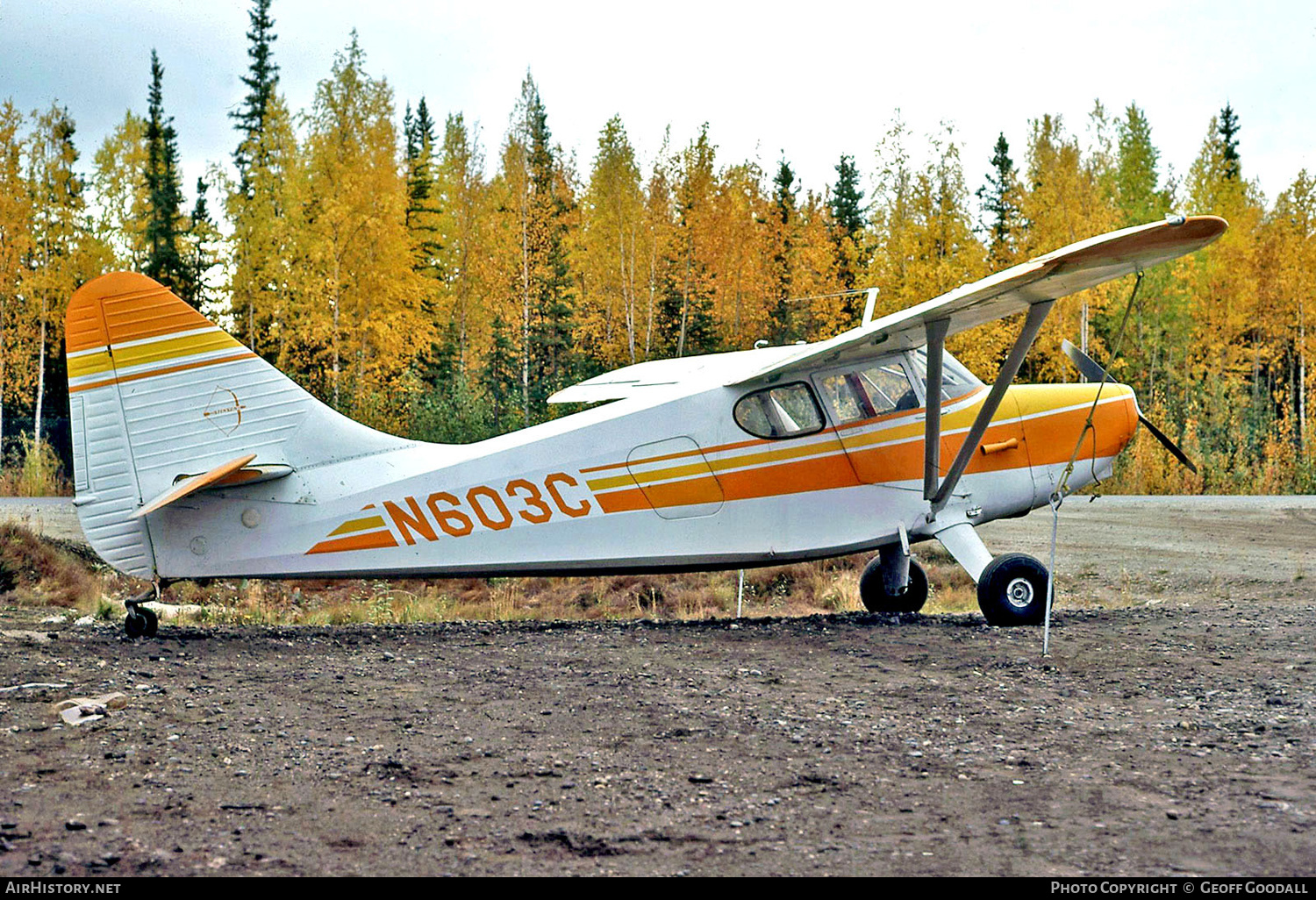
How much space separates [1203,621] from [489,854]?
730cm

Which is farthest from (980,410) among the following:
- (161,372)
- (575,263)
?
(575,263)

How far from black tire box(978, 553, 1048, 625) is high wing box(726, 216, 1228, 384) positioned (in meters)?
1.90

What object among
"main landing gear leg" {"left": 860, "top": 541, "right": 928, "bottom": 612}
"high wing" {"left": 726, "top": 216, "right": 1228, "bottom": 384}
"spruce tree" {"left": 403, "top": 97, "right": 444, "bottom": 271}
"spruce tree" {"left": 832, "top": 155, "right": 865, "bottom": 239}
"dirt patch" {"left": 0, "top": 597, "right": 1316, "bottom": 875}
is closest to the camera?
"dirt patch" {"left": 0, "top": 597, "right": 1316, "bottom": 875}

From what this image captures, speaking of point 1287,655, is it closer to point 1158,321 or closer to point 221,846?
point 221,846

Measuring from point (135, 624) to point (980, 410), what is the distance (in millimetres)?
6687

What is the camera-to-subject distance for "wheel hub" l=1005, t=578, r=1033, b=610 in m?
8.77

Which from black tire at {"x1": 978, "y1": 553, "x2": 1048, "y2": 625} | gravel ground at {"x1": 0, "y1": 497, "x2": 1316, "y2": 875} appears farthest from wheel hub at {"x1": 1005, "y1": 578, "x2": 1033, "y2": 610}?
gravel ground at {"x1": 0, "y1": 497, "x2": 1316, "y2": 875}

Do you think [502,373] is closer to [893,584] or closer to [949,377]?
[893,584]

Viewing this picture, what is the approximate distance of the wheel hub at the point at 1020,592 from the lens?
8766mm

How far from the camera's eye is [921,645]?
25.8 ft

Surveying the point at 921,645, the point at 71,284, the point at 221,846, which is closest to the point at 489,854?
the point at 221,846

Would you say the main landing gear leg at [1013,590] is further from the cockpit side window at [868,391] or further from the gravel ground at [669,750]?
the cockpit side window at [868,391]

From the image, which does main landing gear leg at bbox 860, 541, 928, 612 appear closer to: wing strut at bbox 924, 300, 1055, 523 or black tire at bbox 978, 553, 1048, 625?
wing strut at bbox 924, 300, 1055, 523

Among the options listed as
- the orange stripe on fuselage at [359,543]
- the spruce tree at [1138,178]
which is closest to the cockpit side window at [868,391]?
the orange stripe on fuselage at [359,543]
